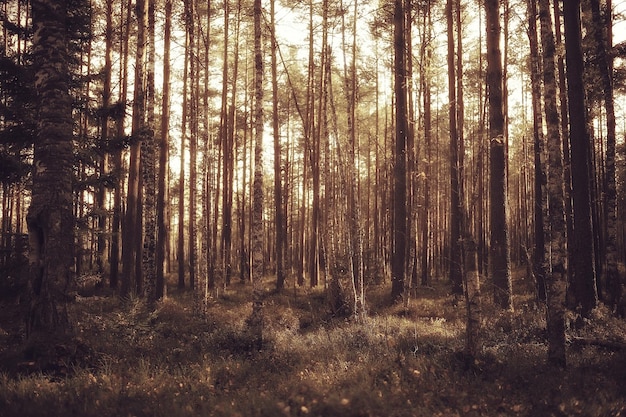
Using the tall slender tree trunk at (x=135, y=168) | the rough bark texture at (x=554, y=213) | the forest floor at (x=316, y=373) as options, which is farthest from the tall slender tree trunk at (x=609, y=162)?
the tall slender tree trunk at (x=135, y=168)

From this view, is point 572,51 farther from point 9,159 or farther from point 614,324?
point 9,159

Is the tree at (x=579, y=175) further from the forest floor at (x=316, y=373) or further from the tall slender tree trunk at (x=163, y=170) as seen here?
the tall slender tree trunk at (x=163, y=170)

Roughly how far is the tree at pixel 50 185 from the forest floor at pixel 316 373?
779 millimetres

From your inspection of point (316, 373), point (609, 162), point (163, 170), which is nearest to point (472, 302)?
point (316, 373)

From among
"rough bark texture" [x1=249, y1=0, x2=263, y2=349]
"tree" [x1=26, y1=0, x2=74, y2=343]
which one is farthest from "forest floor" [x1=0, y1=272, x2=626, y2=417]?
"tree" [x1=26, y1=0, x2=74, y2=343]

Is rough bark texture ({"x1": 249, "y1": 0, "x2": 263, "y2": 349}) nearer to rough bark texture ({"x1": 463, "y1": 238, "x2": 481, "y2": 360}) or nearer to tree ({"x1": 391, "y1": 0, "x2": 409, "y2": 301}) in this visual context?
rough bark texture ({"x1": 463, "y1": 238, "x2": 481, "y2": 360})

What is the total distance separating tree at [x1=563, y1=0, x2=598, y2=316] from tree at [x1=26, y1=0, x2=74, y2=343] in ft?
37.4

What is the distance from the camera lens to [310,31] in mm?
20141

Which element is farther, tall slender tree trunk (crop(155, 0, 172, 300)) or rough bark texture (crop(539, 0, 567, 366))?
tall slender tree trunk (crop(155, 0, 172, 300))

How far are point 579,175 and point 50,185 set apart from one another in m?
11.8

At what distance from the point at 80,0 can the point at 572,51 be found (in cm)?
1174

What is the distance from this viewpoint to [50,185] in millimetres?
7516

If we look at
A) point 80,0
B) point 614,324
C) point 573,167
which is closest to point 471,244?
point 614,324

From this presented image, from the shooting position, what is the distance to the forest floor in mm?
5379
